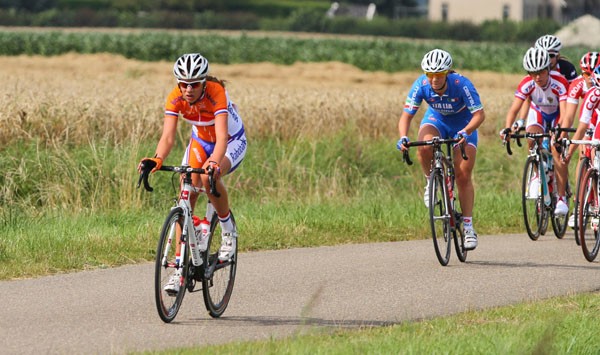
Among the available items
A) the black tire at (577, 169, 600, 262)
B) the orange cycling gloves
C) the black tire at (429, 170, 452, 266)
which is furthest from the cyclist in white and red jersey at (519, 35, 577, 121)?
the orange cycling gloves

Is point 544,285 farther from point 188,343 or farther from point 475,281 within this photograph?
point 188,343

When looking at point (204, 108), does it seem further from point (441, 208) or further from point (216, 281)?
point (441, 208)

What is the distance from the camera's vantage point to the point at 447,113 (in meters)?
12.2

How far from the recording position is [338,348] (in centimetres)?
755

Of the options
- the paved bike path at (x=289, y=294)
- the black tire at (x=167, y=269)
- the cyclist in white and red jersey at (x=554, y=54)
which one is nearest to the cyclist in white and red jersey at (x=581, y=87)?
Answer: the cyclist in white and red jersey at (x=554, y=54)

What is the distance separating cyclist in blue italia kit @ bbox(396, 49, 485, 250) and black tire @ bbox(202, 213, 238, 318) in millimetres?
2874

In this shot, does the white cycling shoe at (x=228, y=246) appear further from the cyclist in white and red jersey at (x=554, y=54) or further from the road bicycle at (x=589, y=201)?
the cyclist in white and red jersey at (x=554, y=54)

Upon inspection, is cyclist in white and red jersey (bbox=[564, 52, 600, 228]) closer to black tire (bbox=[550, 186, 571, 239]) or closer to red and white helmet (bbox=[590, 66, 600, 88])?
red and white helmet (bbox=[590, 66, 600, 88])

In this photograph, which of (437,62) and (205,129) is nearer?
(205,129)

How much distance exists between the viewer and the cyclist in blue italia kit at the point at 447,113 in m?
11.7

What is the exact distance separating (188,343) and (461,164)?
5.24 meters

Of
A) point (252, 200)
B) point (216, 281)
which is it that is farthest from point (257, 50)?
point (216, 281)

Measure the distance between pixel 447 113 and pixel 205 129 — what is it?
3.56 meters

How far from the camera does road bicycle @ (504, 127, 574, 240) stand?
1409 centimetres
